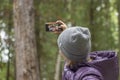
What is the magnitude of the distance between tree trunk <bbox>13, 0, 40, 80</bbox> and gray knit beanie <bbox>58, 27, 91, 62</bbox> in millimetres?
7740

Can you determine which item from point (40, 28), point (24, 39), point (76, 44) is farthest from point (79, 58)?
point (40, 28)

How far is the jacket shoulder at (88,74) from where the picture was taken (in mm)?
2955

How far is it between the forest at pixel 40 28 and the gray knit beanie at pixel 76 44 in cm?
766

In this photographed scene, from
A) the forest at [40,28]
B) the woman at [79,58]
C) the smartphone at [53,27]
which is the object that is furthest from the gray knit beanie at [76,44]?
the forest at [40,28]

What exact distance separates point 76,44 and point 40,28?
16.5 meters

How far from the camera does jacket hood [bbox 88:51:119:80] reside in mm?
3178

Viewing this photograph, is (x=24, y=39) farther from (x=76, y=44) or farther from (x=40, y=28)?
(x=40, y=28)

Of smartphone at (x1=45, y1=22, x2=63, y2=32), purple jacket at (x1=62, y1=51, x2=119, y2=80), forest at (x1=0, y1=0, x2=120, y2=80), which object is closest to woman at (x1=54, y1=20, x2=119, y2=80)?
purple jacket at (x1=62, y1=51, x2=119, y2=80)

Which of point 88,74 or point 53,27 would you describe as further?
point 53,27

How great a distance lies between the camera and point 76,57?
3105 mm

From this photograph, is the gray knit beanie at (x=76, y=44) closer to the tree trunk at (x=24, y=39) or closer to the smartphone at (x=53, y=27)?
the smartphone at (x=53, y=27)

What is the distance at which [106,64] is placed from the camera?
10.6 feet

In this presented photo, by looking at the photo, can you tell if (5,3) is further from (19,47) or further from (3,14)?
(19,47)

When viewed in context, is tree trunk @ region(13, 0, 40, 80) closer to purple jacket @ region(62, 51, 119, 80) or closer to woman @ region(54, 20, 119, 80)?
purple jacket @ region(62, 51, 119, 80)
